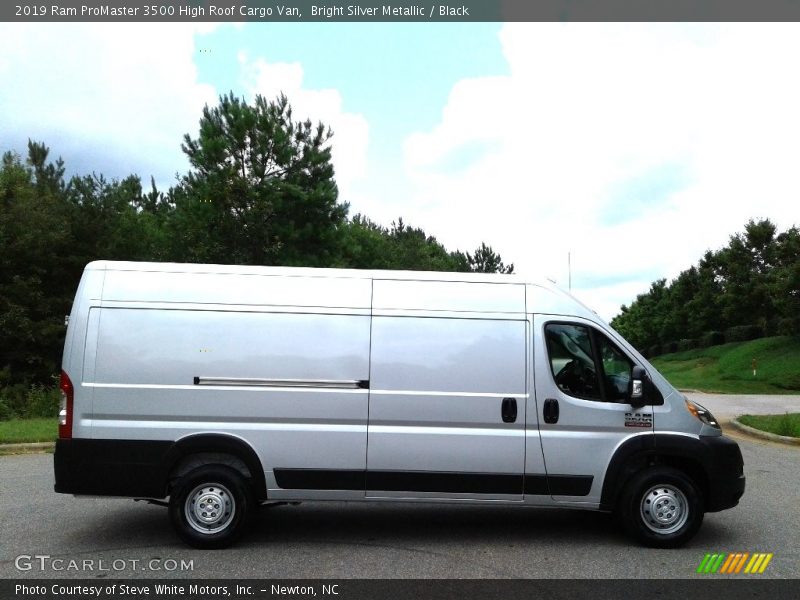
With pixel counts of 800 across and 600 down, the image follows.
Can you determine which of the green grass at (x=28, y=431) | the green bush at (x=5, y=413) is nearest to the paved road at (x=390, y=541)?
the green grass at (x=28, y=431)

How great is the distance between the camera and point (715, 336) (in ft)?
185

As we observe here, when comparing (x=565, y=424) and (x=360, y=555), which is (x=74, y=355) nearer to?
(x=360, y=555)

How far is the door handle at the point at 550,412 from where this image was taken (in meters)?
6.19

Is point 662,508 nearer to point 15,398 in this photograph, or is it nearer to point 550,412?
point 550,412

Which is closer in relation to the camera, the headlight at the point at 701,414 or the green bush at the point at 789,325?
the headlight at the point at 701,414

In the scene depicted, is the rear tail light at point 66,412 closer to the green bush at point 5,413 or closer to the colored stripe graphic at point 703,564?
the colored stripe graphic at point 703,564

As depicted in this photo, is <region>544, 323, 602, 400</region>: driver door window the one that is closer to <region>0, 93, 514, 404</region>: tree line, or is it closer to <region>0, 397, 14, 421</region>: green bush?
<region>0, 397, 14, 421</region>: green bush

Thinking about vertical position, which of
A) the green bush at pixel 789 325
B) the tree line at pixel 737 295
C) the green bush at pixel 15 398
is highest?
the tree line at pixel 737 295

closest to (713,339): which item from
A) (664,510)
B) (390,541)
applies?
(664,510)

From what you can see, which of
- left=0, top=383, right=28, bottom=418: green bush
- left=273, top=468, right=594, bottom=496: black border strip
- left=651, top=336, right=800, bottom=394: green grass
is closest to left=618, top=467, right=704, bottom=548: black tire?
left=273, top=468, right=594, bottom=496: black border strip

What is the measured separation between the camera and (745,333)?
52.5 m

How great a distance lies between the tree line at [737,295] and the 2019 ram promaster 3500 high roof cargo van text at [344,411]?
36232 millimetres

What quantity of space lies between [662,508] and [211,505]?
3.80 m

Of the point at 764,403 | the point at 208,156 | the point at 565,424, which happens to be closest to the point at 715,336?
the point at 764,403
